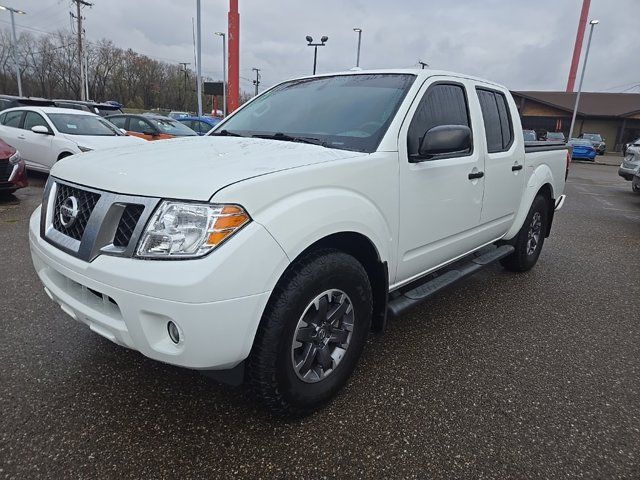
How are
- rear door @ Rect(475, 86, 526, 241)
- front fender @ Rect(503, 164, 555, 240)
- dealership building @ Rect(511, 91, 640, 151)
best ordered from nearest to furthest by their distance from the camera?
rear door @ Rect(475, 86, 526, 241), front fender @ Rect(503, 164, 555, 240), dealership building @ Rect(511, 91, 640, 151)

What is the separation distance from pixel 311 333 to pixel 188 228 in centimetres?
81

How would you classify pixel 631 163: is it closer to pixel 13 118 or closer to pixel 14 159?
pixel 14 159

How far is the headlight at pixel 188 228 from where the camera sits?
1761mm

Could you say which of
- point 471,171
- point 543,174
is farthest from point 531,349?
point 543,174

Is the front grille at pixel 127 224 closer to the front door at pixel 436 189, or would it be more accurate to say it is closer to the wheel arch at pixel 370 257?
the wheel arch at pixel 370 257

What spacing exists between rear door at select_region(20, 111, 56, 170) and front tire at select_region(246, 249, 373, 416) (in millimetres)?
8290

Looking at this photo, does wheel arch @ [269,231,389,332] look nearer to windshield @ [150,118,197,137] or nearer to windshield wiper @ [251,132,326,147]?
windshield wiper @ [251,132,326,147]

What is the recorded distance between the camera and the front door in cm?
264

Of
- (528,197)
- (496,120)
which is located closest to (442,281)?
(496,120)

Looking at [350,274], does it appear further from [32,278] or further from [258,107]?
[32,278]

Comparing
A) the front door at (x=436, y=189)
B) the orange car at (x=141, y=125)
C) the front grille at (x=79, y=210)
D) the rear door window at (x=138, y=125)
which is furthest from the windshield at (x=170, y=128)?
the front grille at (x=79, y=210)

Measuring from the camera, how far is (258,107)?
11.2ft

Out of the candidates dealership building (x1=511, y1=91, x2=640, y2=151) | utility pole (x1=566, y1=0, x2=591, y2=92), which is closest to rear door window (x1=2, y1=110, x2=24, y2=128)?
dealership building (x1=511, y1=91, x2=640, y2=151)

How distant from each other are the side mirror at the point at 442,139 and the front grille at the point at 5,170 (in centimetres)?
724
